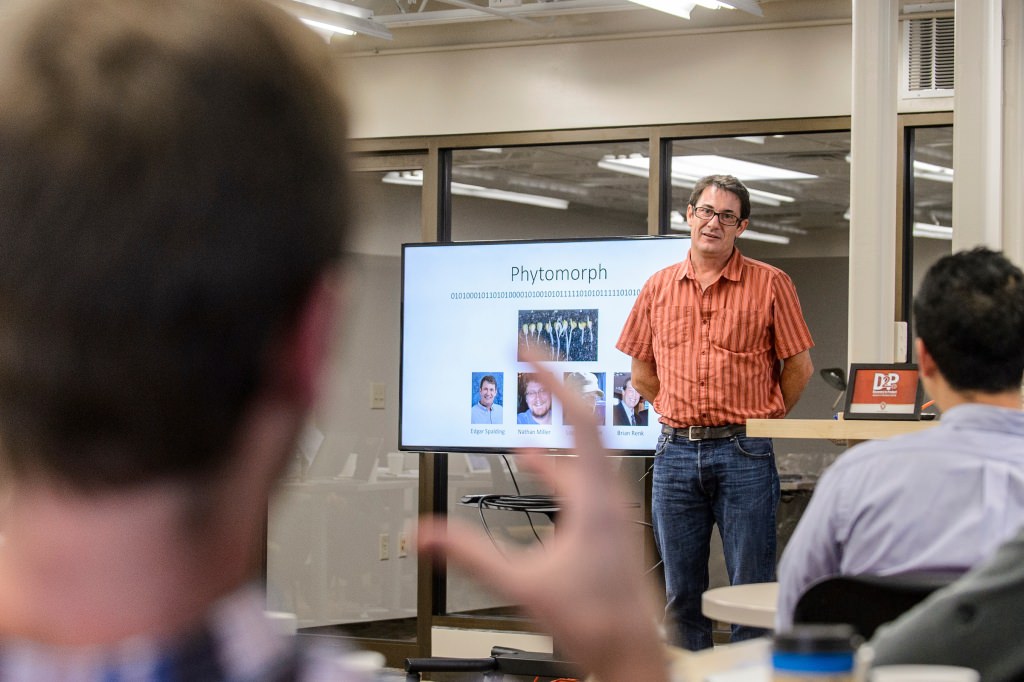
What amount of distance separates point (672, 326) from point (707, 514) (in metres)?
0.70

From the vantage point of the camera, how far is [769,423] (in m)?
3.47

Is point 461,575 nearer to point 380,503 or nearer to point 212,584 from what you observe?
point 212,584

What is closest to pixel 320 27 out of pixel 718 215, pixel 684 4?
pixel 718 215

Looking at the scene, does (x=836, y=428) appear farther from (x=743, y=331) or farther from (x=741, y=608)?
(x=741, y=608)

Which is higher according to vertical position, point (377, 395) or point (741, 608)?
point (377, 395)

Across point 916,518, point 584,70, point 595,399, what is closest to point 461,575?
point 916,518

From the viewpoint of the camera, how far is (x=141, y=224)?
38 cm

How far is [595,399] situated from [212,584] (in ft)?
16.8

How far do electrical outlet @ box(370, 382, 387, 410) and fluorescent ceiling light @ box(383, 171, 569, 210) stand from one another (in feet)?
3.59

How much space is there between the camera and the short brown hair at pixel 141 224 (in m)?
0.38

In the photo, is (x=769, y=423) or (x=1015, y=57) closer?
(x=769, y=423)

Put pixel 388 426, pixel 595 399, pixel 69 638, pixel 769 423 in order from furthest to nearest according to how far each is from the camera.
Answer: pixel 388 426 → pixel 595 399 → pixel 769 423 → pixel 69 638

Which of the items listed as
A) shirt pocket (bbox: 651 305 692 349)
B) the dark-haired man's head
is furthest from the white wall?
the dark-haired man's head

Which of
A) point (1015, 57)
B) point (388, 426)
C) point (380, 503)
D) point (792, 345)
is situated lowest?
point (380, 503)
